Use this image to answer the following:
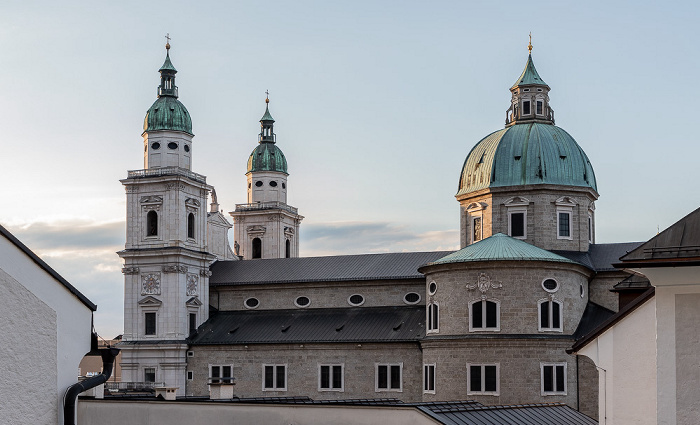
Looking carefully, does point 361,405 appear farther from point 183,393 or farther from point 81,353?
Result: point 183,393

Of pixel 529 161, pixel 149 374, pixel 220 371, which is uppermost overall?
pixel 529 161

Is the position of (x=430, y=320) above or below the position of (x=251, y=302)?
below

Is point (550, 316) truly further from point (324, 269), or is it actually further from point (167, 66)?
point (167, 66)

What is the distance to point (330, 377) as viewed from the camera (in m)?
57.8

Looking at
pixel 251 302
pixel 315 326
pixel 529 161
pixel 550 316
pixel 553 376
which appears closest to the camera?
pixel 553 376

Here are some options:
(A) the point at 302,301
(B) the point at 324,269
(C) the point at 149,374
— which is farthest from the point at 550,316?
(C) the point at 149,374

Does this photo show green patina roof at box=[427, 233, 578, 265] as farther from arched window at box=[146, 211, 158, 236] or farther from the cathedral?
arched window at box=[146, 211, 158, 236]

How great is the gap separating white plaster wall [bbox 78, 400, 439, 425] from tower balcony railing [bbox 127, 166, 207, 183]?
3941 cm

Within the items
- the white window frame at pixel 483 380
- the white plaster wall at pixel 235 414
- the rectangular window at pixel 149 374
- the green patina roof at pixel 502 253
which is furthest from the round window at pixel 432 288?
the white plaster wall at pixel 235 414

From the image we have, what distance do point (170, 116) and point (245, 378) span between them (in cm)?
2113

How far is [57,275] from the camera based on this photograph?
965 cm

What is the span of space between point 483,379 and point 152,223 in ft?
95.8

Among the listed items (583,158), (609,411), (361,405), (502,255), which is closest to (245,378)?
(502,255)

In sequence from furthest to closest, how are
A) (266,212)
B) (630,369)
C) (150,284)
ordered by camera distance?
(266,212)
(150,284)
(630,369)
